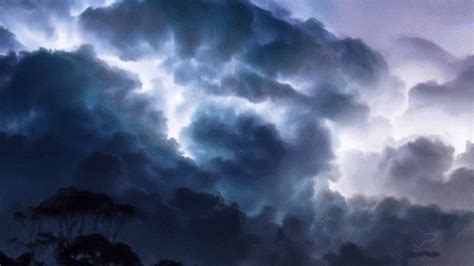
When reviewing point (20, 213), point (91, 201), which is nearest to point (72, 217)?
point (91, 201)

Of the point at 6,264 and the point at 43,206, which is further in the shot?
the point at 43,206

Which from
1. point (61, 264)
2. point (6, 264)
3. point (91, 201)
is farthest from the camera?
point (91, 201)

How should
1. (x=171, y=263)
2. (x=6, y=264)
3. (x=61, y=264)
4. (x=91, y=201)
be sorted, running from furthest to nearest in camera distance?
1. (x=171, y=263)
2. (x=91, y=201)
3. (x=61, y=264)
4. (x=6, y=264)

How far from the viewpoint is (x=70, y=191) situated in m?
98.2

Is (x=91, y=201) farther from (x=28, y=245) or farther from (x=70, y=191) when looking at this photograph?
(x=28, y=245)

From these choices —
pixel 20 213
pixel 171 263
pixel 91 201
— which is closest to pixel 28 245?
pixel 20 213

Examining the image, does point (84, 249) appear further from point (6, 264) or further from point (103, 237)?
point (6, 264)

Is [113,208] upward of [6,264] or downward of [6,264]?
upward

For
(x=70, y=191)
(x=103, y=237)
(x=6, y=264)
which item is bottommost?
(x=6, y=264)

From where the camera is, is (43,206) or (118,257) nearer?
(118,257)

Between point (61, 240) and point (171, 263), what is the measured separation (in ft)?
56.9

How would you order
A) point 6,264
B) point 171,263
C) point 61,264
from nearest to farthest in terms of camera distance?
point 6,264, point 61,264, point 171,263

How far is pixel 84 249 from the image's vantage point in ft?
302

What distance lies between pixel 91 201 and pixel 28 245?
1126 cm
